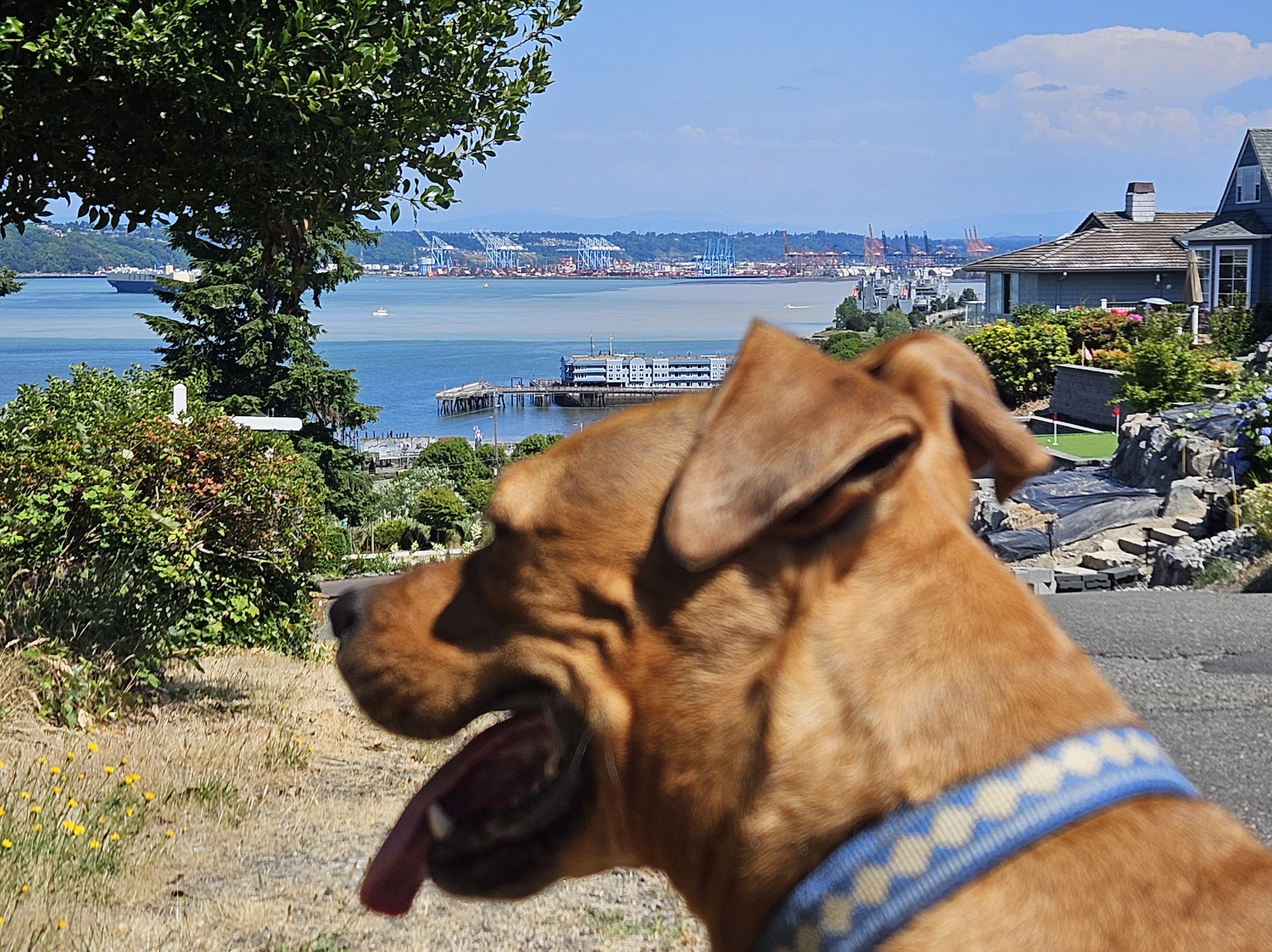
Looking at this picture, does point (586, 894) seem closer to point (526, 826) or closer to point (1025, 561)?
point (526, 826)

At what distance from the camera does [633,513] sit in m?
1.83

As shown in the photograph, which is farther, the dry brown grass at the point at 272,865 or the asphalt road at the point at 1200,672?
the asphalt road at the point at 1200,672

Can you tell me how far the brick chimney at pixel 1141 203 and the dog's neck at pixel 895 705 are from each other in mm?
55853

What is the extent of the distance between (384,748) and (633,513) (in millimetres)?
6122

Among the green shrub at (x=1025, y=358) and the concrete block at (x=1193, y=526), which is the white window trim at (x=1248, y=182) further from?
the concrete block at (x=1193, y=526)

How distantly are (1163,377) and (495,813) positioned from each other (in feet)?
86.0

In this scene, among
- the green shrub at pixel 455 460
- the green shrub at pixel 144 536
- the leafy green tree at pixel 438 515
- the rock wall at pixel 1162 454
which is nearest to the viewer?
the green shrub at pixel 144 536

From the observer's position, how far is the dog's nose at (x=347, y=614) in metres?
2.29

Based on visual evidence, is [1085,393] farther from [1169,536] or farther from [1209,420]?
[1169,536]

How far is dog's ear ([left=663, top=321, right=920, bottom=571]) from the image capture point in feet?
4.90

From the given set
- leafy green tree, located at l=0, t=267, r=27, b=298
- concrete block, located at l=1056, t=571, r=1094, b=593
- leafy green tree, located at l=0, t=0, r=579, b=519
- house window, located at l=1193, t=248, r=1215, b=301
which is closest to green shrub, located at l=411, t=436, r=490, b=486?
leafy green tree, located at l=0, t=267, r=27, b=298

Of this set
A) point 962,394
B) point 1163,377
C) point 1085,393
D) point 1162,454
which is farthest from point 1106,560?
point 1085,393

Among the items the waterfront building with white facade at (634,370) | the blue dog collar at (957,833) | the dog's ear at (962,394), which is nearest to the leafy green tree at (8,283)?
the dog's ear at (962,394)

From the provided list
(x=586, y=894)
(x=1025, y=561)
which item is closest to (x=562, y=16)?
(x=586, y=894)
